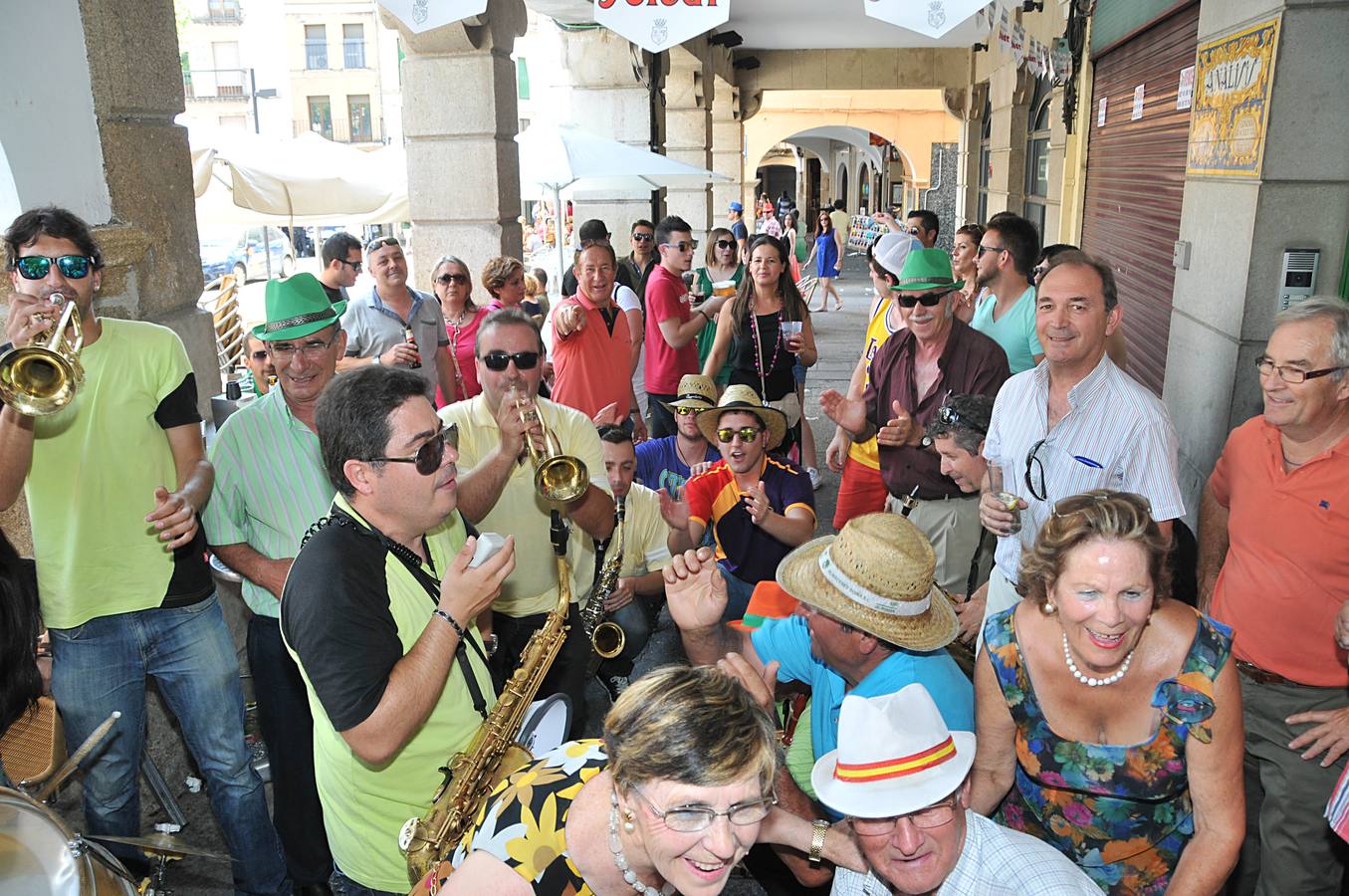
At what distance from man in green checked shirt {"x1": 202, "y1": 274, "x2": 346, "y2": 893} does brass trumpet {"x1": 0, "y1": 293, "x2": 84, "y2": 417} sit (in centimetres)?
59

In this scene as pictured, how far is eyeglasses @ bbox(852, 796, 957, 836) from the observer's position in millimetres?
1940

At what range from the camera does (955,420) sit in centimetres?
377

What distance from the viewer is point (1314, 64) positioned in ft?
13.2

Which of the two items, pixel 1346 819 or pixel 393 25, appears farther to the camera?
pixel 393 25

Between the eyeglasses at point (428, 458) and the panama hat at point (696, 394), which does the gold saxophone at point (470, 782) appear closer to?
the eyeglasses at point (428, 458)

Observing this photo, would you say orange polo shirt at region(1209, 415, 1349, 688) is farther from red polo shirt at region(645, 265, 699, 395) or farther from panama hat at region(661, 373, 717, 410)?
red polo shirt at region(645, 265, 699, 395)

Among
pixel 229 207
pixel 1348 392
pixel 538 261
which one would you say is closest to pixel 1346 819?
pixel 1348 392

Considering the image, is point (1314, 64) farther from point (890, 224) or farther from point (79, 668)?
point (890, 224)

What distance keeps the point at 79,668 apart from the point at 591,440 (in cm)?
178

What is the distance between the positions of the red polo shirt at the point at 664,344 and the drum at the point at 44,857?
5188 mm

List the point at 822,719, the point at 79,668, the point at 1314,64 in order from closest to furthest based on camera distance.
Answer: the point at 822,719 → the point at 79,668 → the point at 1314,64

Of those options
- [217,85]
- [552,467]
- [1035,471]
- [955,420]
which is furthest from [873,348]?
[217,85]

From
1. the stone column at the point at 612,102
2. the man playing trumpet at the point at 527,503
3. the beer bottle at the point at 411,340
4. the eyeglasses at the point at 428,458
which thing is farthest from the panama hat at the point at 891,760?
the stone column at the point at 612,102

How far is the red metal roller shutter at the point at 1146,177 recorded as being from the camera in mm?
6148
